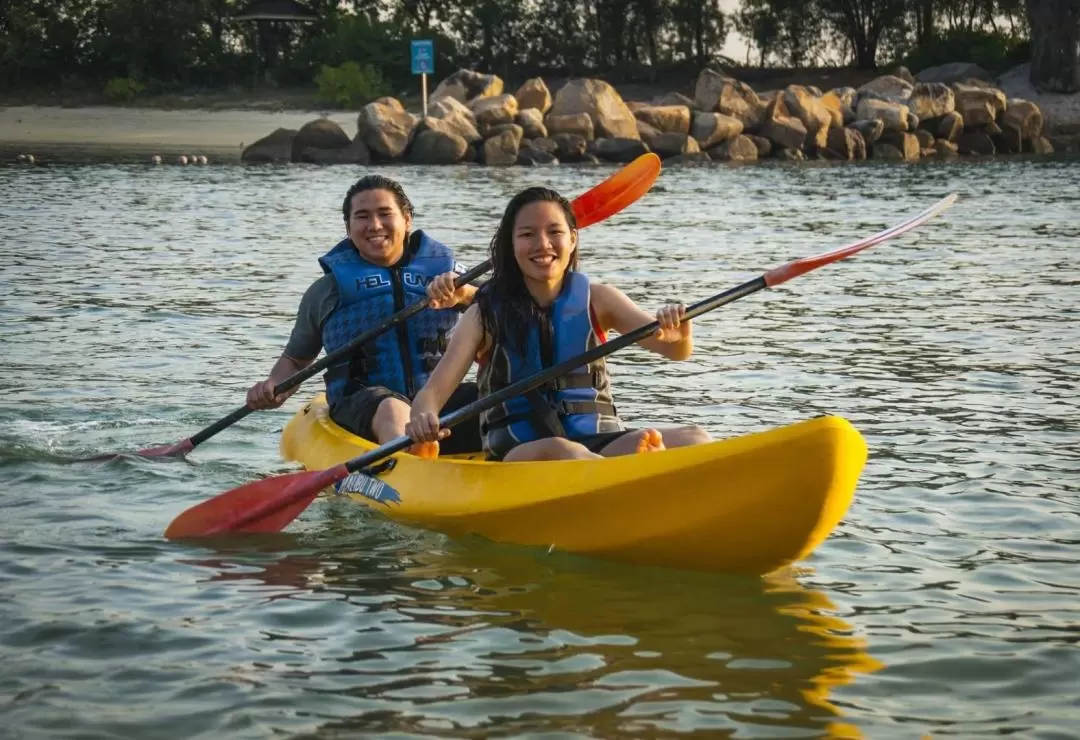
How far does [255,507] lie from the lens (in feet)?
16.5

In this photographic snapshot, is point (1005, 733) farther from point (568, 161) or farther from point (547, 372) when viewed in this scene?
point (568, 161)

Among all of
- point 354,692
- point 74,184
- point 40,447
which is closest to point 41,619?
point 354,692

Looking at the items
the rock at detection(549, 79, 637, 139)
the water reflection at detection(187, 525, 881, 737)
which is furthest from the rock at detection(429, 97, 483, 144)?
the water reflection at detection(187, 525, 881, 737)

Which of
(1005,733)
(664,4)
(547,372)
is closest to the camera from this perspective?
(1005,733)

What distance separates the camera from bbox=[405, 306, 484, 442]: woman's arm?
467cm

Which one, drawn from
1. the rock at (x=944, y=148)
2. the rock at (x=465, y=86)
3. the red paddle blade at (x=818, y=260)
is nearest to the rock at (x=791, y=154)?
the rock at (x=944, y=148)

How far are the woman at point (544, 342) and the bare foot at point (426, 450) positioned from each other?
1.43 feet

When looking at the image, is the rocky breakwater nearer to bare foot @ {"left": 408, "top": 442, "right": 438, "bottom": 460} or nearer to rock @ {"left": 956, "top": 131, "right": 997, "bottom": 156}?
rock @ {"left": 956, "top": 131, "right": 997, "bottom": 156}

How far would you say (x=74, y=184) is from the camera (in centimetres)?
2078

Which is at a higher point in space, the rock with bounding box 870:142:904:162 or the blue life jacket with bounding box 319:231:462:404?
the rock with bounding box 870:142:904:162

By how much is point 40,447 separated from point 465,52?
96.6ft

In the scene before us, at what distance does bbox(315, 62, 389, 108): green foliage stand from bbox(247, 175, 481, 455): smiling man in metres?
26.0

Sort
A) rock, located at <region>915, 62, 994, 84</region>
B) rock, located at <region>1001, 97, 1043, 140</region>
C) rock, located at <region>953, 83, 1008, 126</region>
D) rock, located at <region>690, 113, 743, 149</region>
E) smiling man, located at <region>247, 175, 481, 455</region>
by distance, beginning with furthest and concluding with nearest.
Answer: rock, located at <region>915, 62, 994, 84</region>, rock, located at <region>1001, 97, 1043, 140</region>, rock, located at <region>953, 83, 1008, 126</region>, rock, located at <region>690, 113, 743, 149</region>, smiling man, located at <region>247, 175, 481, 455</region>

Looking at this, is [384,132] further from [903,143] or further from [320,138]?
[903,143]
